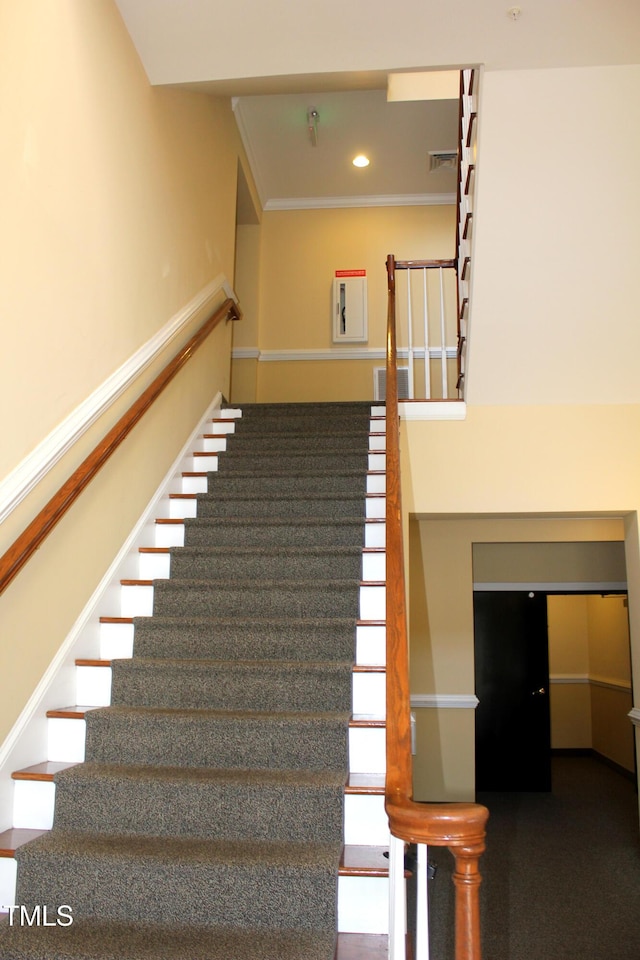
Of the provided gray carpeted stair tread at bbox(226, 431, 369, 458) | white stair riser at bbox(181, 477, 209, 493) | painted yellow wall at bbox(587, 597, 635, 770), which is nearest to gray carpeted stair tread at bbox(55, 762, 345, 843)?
white stair riser at bbox(181, 477, 209, 493)

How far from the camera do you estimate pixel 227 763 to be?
8.39ft

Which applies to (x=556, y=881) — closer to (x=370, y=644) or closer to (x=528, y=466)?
(x=528, y=466)

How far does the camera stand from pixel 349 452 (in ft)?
15.2

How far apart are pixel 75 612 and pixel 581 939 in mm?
3228

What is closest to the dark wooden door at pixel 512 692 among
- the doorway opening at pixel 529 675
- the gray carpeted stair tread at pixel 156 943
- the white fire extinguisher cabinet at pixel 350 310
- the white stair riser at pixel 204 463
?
the doorway opening at pixel 529 675

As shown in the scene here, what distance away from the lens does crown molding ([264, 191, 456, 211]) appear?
7457 mm

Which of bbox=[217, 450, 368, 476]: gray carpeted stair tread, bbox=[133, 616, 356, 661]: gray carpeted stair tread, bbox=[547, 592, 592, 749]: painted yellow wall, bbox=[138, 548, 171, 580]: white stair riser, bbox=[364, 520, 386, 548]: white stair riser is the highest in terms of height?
bbox=[217, 450, 368, 476]: gray carpeted stair tread

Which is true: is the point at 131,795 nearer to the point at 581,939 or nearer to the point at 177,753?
the point at 177,753

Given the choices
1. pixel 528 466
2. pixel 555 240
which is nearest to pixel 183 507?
pixel 528 466

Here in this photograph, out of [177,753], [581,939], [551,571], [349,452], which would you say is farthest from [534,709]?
[177,753]

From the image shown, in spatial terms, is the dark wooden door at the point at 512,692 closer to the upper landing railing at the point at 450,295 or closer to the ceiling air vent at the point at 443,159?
the upper landing railing at the point at 450,295

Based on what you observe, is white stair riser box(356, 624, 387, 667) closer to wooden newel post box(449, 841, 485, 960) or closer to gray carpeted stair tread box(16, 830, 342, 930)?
gray carpeted stair tread box(16, 830, 342, 930)

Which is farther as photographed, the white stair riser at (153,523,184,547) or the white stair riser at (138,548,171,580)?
the white stair riser at (153,523,184,547)

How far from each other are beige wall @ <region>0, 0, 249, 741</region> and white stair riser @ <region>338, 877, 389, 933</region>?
1240 millimetres
